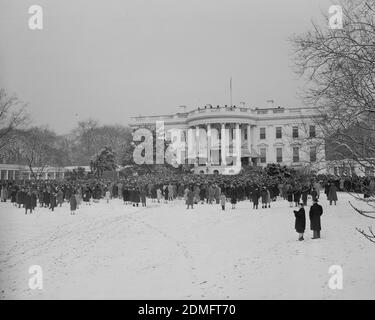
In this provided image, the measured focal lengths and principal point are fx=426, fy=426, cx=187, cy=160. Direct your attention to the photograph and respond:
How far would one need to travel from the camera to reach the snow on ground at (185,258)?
8781 mm

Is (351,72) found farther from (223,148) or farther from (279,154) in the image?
(279,154)

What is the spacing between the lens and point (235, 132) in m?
57.8

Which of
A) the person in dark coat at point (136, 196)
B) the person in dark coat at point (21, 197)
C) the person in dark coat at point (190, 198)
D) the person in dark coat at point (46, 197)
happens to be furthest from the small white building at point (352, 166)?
the person in dark coat at point (21, 197)

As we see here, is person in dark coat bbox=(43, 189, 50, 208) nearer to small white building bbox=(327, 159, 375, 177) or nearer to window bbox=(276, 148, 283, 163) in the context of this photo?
small white building bbox=(327, 159, 375, 177)

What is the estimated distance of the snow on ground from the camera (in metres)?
8.78

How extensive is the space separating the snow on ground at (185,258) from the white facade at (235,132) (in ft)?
114

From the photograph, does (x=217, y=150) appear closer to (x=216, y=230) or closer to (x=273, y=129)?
(x=273, y=129)

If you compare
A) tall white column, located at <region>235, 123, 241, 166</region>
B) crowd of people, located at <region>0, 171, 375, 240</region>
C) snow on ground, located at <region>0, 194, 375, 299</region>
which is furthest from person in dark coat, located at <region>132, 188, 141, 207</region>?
tall white column, located at <region>235, 123, 241, 166</region>

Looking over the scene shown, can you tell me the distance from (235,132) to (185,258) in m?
47.1

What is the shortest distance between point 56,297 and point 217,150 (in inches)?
1908

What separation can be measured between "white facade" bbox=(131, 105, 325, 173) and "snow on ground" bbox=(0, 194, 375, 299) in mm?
34812

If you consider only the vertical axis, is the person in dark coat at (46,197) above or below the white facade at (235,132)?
below

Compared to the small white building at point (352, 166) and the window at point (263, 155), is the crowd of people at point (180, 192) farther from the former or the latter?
the window at point (263, 155)
